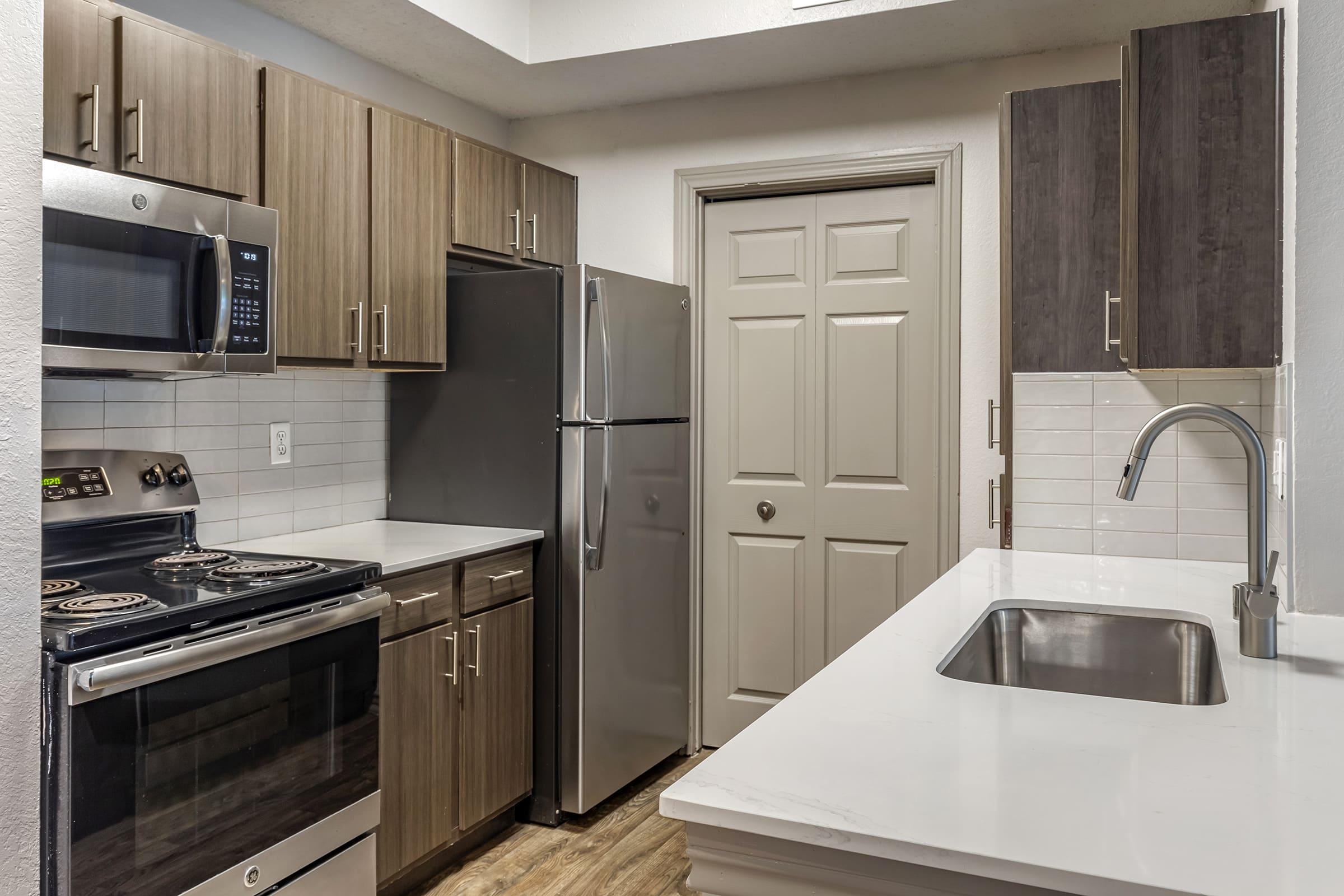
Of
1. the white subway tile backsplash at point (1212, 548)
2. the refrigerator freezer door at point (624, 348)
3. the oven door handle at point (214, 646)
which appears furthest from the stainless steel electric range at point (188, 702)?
the white subway tile backsplash at point (1212, 548)

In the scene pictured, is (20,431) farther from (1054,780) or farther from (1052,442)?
(1052,442)

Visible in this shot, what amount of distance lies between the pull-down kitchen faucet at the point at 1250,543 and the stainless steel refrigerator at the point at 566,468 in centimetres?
169

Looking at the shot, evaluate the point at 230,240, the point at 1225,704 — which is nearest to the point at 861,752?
the point at 1225,704

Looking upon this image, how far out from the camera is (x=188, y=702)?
1741 millimetres

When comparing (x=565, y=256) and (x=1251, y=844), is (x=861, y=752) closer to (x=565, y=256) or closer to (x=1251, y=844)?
(x=1251, y=844)

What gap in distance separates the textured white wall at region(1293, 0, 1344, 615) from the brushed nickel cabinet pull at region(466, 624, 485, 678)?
1.90 m

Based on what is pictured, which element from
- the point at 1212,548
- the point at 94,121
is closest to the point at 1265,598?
the point at 1212,548

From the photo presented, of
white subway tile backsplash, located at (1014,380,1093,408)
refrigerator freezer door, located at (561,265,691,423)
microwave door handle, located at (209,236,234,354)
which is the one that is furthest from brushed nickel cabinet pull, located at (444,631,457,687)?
white subway tile backsplash, located at (1014,380,1093,408)

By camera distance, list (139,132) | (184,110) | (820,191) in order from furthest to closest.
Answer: (820,191), (184,110), (139,132)

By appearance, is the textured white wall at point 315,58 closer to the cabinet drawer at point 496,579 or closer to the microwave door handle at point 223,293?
the microwave door handle at point 223,293

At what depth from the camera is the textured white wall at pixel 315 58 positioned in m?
2.41

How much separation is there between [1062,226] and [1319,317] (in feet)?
2.76

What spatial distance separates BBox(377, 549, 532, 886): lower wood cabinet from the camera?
232 centimetres

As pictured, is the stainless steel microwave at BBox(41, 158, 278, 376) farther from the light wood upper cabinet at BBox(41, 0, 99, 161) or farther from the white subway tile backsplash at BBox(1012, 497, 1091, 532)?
the white subway tile backsplash at BBox(1012, 497, 1091, 532)
